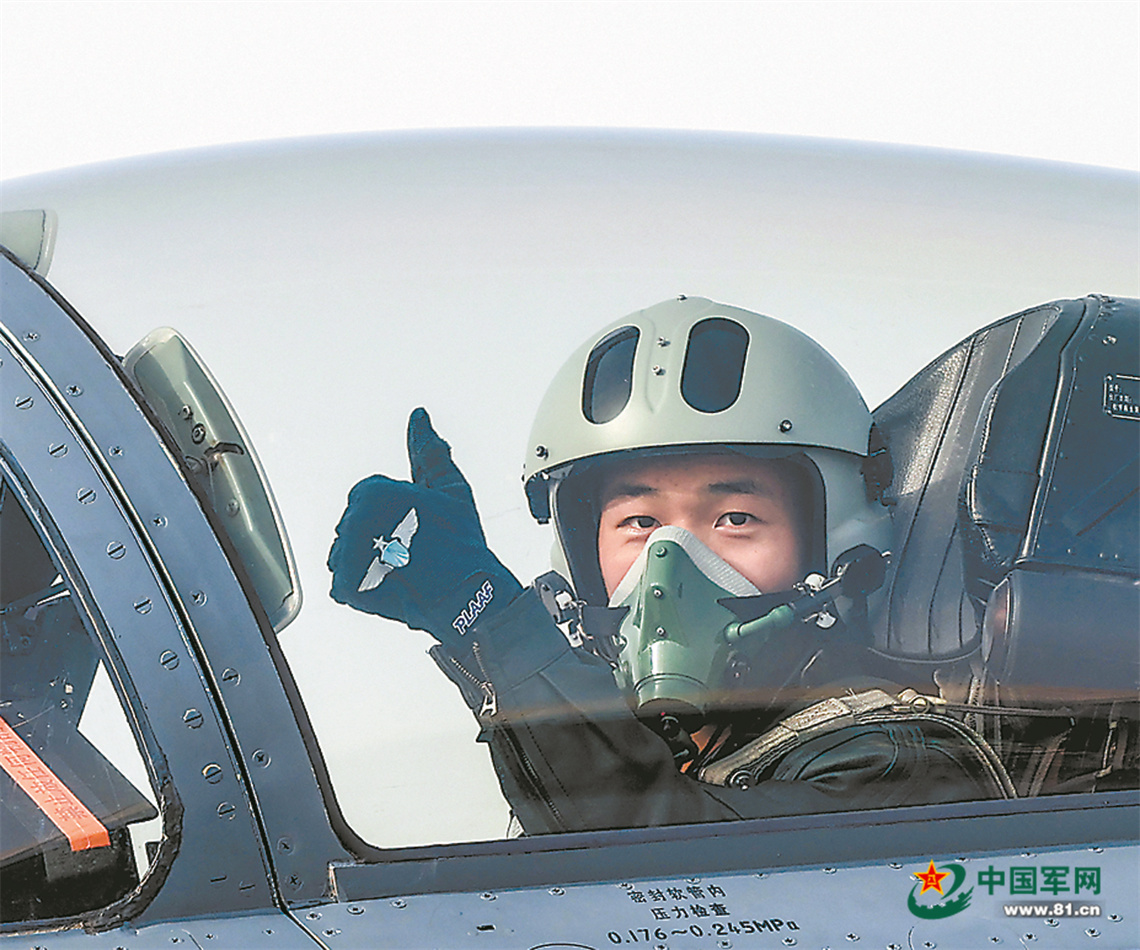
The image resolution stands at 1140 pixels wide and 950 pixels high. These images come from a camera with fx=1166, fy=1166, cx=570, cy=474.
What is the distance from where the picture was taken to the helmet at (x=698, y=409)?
1.74 m

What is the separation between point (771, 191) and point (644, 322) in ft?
1.31

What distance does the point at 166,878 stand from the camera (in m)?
1.45

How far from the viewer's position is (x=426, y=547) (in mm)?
1673

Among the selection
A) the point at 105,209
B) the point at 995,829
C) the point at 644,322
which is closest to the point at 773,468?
the point at 644,322

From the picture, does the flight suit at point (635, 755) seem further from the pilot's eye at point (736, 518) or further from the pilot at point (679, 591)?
the pilot's eye at point (736, 518)

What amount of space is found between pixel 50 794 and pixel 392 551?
21.6 inches

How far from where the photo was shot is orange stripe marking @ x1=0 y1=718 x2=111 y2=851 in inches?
59.7

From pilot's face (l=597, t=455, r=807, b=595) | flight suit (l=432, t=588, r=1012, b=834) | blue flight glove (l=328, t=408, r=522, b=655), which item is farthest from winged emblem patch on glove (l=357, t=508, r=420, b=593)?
pilot's face (l=597, t=455, r=807, b=595)

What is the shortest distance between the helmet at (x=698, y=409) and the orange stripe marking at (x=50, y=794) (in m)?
0.73

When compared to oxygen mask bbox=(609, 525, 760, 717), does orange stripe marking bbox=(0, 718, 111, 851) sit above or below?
below

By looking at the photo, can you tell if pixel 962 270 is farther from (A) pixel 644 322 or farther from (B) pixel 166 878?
(B) pixel 166 878

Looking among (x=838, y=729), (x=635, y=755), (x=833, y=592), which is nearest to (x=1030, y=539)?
(x=833, y=592)

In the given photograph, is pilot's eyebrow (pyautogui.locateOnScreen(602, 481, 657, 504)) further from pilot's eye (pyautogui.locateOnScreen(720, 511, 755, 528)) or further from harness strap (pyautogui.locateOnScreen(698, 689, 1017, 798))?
harness strap (pyautogui.locateOnScreen(698, 689, 1017, 798))

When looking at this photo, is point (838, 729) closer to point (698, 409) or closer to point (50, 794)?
point (698, 409)
